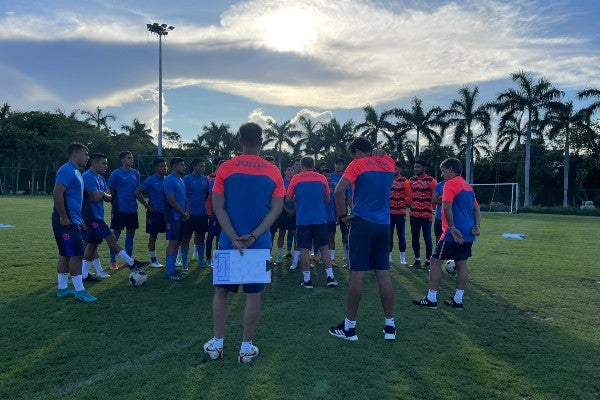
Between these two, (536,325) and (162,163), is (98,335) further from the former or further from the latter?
(536,325)

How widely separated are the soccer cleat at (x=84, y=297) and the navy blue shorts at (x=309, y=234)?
129 inches

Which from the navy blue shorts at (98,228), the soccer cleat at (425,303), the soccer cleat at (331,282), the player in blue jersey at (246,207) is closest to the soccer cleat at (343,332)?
the player in blue jersey at (246,207)

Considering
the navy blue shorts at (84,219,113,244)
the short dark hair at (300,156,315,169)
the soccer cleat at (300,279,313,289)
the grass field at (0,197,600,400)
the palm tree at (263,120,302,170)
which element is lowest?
the grass field at (0,197,600,400)

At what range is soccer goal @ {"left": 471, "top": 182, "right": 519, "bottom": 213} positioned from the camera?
3866 cm

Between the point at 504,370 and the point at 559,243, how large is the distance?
40.7 feet

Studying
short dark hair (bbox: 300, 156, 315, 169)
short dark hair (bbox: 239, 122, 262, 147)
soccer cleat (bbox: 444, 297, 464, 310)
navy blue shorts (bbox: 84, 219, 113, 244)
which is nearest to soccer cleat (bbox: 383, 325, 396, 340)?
soccer cleat (bbox: 444, 297, 464, 310)

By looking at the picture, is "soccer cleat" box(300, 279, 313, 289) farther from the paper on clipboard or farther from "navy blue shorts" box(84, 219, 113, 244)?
the paper on clipboard

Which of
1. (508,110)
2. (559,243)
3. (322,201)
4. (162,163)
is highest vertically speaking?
(508,110)

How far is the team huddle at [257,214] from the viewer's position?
4195mm

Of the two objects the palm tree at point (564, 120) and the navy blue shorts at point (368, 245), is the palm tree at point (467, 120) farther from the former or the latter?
the navy blue shorts at point (368, 245)

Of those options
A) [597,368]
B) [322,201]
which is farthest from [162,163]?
[597,368]

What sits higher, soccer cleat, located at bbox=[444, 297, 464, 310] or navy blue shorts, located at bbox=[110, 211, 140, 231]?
navy blue shorts, located at bbox=[110, 211, 140, 231]

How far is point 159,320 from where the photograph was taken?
5.47 meters

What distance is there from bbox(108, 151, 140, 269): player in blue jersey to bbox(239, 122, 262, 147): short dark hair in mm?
4900
